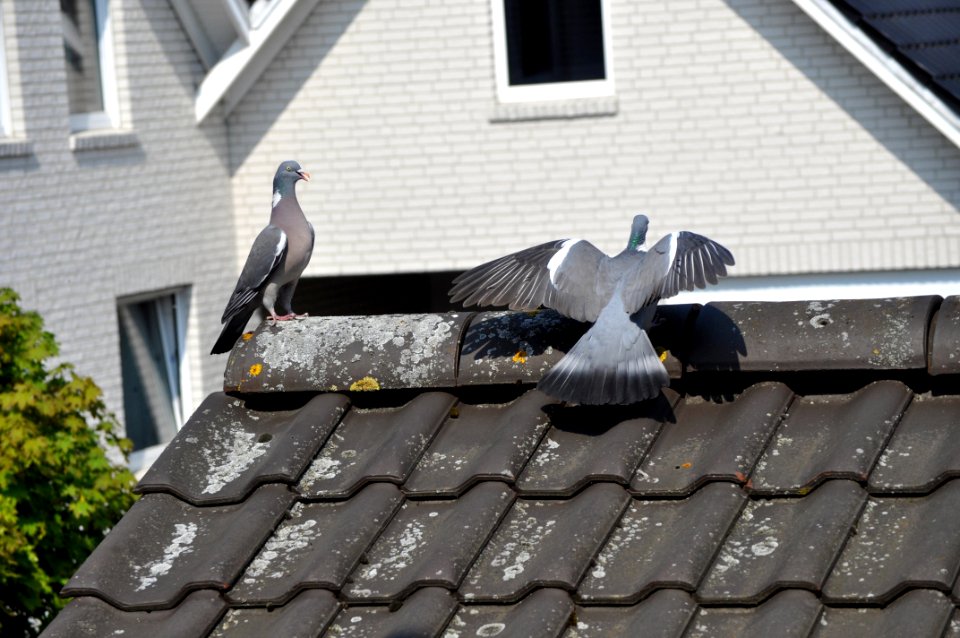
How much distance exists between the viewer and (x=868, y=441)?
2227mm

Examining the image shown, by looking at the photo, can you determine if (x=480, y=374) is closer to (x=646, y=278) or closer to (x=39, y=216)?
(x=646, y=278)

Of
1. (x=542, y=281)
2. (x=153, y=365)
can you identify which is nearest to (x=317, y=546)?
(x=542, y=281)

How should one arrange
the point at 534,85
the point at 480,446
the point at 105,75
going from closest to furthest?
1. the point at 480,446
2. the point at 105,75
3. the point at 534,85

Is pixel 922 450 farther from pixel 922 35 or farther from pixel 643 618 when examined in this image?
pixel 922 35

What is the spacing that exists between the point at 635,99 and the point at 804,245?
168cm

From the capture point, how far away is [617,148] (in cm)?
1056

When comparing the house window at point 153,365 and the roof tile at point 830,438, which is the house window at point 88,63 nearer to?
the house window at point 153,365

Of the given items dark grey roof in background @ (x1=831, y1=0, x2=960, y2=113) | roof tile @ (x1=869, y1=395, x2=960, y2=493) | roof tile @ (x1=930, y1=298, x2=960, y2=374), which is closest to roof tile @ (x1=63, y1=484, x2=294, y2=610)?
roof tile @ (x1=869, y1=395, x2=960, y2=493)

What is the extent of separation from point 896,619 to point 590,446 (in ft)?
2.22

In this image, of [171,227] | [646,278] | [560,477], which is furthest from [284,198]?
[171,227]

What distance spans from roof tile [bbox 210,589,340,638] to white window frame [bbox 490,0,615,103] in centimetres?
878

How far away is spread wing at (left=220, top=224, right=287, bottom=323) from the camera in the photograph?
523 cm

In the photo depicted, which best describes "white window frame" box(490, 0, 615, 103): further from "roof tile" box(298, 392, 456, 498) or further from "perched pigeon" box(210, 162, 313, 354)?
"roof tile" box(298, 392, 456, 498)

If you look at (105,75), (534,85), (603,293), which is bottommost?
(603,293)
